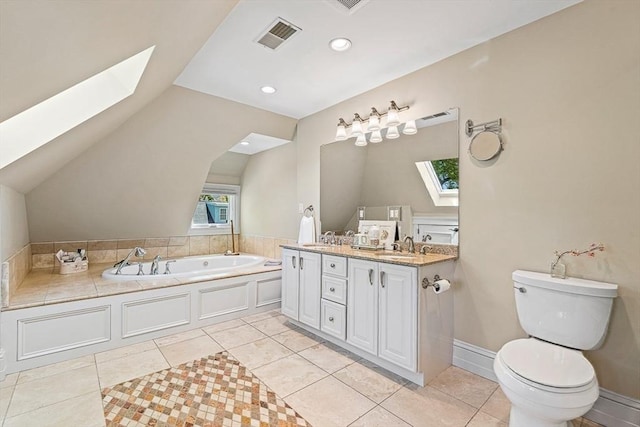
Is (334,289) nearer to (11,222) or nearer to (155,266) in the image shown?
(155,266)

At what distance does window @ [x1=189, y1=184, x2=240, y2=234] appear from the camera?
4.75 meters

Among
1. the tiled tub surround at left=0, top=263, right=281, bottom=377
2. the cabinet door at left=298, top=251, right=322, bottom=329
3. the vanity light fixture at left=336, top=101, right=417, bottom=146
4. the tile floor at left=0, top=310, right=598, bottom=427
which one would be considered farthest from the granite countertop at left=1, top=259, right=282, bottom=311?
the vanity light fixture at left=336, top=101, right=417, bottom=146

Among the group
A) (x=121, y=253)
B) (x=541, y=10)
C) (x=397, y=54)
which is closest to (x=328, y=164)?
(x=397, y=54)

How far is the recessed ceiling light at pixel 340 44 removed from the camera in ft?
7.13

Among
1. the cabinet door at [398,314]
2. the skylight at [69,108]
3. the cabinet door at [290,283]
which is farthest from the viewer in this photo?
the cabinet door at [290,283]

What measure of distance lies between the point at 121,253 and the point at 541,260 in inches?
178

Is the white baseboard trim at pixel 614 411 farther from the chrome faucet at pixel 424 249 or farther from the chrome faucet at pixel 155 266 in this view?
the chrome faucet at pixel 155 266

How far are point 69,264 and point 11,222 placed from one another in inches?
35.6

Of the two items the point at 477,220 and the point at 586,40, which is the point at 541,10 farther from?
the point at 477,220

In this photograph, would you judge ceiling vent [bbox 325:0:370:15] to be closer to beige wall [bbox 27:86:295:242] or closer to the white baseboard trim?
beige wall [bbox 27:86:295:242]

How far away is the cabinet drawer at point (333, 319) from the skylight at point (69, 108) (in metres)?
2.26

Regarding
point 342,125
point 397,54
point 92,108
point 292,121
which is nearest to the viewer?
point 92,108

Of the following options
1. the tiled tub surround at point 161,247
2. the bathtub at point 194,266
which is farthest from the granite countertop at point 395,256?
the tiled tub surround at point 161,247

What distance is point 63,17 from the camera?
0.96 meters
